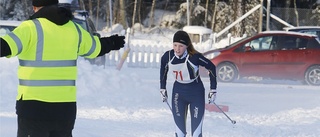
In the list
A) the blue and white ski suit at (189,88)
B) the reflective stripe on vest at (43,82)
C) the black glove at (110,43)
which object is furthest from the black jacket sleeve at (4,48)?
the blue and white ski suit at (189,88)

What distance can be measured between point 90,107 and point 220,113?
2.25 metres

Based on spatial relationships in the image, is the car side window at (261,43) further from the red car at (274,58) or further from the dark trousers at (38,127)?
the dark trousers at (38,127)

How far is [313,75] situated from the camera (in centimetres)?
1862

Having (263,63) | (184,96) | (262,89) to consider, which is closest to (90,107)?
(184,96)

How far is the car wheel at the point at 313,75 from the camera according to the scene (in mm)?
18609

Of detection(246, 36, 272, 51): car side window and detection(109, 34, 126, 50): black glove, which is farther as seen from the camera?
detection(246, 36, 272, 51): car side window

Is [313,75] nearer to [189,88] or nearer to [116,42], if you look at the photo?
[189,88]

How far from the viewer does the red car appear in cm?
1865

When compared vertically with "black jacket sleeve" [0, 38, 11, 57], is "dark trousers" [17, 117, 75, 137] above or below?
below

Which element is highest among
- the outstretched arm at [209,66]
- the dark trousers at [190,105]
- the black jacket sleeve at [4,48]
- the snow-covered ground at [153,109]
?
the black jacket sleeve at [4,48]

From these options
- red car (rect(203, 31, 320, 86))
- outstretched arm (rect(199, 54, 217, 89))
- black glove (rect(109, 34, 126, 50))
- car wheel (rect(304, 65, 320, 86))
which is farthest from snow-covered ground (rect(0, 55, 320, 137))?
black glove (rect(109, 34, 126, 50))

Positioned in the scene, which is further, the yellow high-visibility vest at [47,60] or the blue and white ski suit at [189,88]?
the blue and white ski suit at [189,88]

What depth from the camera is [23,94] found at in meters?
4.81

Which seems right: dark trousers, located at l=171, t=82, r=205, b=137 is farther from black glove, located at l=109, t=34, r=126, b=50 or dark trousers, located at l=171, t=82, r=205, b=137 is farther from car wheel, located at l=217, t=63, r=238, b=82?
car wheel, located at l=217, t=63, r=238, b=82
